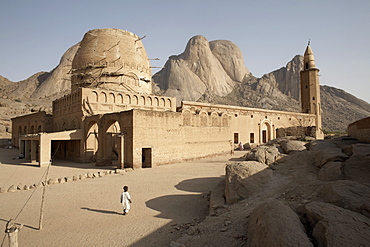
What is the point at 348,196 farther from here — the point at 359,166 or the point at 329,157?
the point at 329,157

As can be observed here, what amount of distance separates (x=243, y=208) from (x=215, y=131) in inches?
629

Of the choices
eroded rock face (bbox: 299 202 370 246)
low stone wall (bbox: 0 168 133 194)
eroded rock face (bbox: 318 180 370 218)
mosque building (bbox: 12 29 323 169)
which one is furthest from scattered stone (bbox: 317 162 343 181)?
mosque building (bbox: 12 29 323 169)

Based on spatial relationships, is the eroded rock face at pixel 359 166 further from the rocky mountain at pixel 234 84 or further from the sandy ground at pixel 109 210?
Result: the rocky mountain at pixel 234 84

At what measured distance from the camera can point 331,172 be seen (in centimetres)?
607

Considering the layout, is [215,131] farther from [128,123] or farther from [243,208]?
[243,208]

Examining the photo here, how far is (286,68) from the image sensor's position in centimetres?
8600

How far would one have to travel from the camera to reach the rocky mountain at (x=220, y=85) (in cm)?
7081

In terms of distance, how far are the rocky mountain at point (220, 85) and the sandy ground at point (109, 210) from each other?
60851 millimetres

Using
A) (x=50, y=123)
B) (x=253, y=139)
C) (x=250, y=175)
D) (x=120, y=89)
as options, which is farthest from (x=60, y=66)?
(x=250, y=175)

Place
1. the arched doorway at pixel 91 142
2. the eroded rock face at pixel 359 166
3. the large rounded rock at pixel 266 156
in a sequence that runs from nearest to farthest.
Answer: the eroded rock face at pixel 359 166
the large rounded rock at pixel 266 156
the arched doorway at pixel 91 142

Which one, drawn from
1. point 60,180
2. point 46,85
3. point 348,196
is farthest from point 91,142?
point 46,85

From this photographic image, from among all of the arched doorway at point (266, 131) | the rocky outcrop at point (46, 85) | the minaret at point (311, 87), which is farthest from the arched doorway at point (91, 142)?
the rocky outcrop at point (46, 85)

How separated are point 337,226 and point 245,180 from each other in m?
3.91

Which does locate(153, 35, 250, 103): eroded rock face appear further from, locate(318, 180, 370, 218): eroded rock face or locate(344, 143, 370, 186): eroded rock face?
locate(318, 180, 370, 218): eroded rock face
